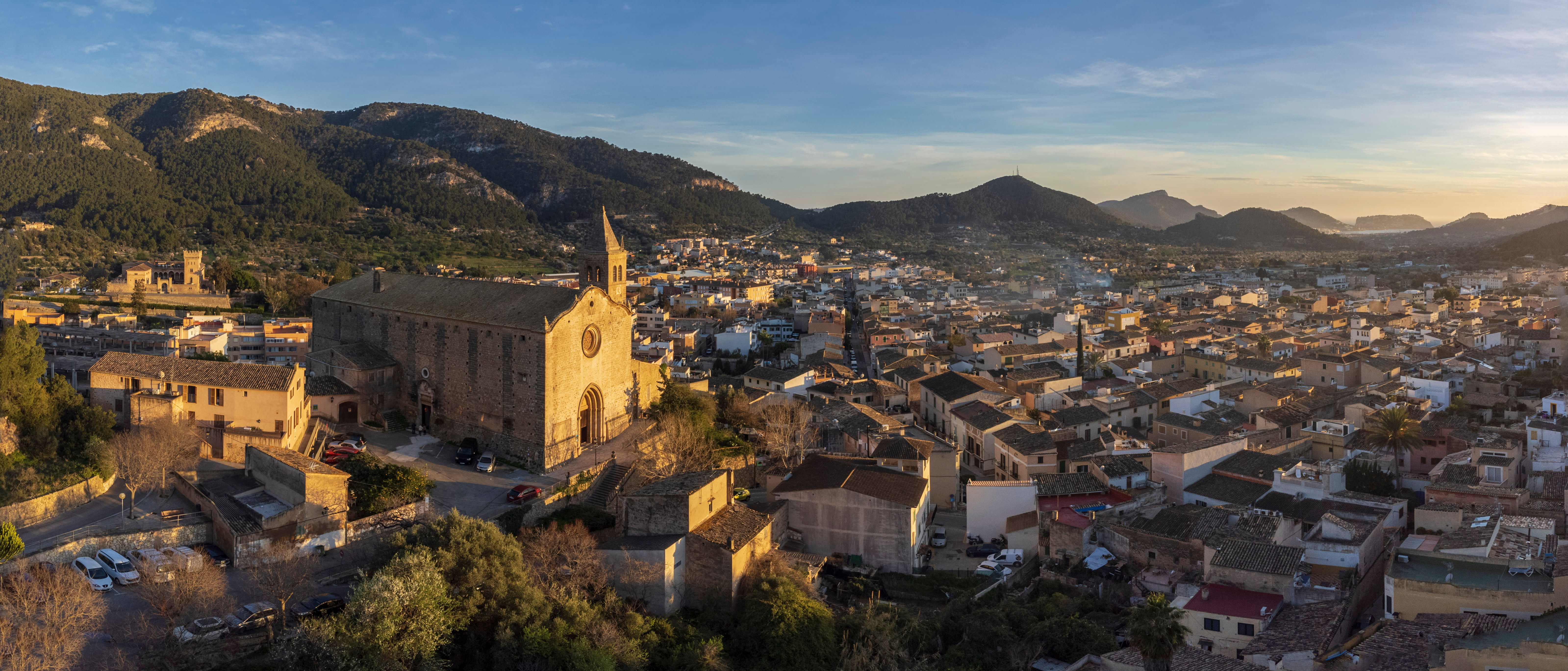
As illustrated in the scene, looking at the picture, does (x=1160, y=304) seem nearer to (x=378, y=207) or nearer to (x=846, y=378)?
(x=846, y=378)

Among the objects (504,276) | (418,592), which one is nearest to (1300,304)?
(504,276)

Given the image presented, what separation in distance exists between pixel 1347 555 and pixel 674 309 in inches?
2263

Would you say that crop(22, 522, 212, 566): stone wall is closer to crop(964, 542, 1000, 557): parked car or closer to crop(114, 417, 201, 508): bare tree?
crop(114, 417, 201, 508): bare tree

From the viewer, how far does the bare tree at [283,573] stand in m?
19.5

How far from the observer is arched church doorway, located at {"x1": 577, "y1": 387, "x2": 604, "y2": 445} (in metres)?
29.6

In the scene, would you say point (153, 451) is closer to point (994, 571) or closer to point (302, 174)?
point (994, 571)

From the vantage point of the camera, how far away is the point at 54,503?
2320 centimetres

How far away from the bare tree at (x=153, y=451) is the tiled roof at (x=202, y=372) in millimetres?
1251

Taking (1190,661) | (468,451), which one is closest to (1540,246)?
(1190,661)

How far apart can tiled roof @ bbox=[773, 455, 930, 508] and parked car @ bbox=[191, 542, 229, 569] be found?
13.5 m

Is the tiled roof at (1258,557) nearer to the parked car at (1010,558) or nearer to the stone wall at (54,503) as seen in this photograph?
the parked car at (1010,558)

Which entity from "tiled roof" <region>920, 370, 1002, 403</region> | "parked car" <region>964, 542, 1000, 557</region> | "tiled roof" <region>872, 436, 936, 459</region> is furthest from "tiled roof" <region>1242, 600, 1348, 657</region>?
"tiled roof" <region>920, 370, 1002, 403</region>

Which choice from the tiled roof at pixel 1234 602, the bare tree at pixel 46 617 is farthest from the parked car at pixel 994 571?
the bare tree at pixel 46 617

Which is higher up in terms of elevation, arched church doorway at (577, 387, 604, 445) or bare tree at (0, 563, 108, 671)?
arched church doorway at (577, 387, 604, 445)
